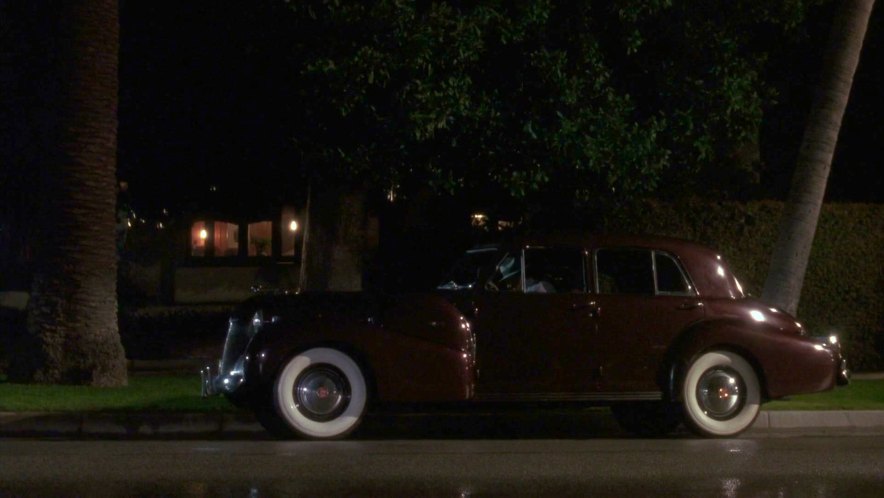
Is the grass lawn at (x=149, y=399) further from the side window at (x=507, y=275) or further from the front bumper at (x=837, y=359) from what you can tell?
the side window at (x=507, y=275)

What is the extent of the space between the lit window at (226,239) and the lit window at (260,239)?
1.39 ft

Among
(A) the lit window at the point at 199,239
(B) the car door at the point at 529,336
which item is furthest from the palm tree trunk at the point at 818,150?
(A) the lit window at the point at 199,239

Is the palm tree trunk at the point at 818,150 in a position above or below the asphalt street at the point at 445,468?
above

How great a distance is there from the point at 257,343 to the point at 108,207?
480 cm

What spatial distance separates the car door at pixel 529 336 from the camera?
12125mm

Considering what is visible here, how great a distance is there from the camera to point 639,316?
12406mm

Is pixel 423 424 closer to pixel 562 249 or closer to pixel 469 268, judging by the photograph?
pixel 469 268

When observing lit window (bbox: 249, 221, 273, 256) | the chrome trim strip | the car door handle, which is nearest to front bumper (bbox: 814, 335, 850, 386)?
the car door handle

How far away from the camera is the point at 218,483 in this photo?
9.30 meters

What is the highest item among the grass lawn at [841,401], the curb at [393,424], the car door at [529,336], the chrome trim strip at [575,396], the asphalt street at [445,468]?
the car door at [529,336]

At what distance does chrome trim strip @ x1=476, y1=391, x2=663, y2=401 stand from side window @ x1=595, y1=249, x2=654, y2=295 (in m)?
0.94

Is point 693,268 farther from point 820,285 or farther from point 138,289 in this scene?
point 138,289

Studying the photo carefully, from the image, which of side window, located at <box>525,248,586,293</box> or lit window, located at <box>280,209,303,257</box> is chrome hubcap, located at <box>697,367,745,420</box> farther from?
lit window, located at <box>280,209,303,257</box>

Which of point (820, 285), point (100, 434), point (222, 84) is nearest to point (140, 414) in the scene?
point (100, 434)
